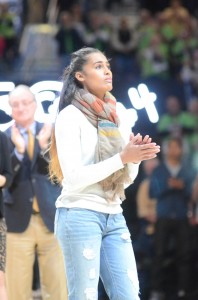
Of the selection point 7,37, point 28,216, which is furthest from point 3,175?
point 7,37

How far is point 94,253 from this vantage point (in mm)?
4984

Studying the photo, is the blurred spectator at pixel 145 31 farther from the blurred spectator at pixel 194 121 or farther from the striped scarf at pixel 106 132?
the striped scarf at pixel 106 132

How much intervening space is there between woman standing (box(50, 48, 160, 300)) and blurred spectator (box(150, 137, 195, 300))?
402 centimetres

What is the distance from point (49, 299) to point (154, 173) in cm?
286

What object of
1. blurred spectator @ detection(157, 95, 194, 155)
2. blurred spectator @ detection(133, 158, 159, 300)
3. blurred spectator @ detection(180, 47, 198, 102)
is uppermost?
blurred spectator @ detection(180, 47, 198, 102)

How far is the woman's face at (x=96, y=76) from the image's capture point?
5254mm

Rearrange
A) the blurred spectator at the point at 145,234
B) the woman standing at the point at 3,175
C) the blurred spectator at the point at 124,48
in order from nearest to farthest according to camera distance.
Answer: the woman standing at the point at 3,175 < the blurred spectator at the point at 145,234 < the blurred spectator at the point at 124,48

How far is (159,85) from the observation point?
40.9ft

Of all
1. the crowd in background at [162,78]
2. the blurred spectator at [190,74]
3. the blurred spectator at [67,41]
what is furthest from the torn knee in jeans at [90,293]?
the blurred spectator at [67,41]

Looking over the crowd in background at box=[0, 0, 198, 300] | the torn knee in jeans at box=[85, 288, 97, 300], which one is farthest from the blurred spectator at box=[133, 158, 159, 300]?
the torn knee in jeans at box=[85, 288, 97, 300]

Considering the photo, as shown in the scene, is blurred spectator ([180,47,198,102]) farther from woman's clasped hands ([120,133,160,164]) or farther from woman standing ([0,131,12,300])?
woman's clasped hands ([120,133,160,164])

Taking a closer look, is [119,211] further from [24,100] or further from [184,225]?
[184,225]

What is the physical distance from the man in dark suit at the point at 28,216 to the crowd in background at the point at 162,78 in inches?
96.2

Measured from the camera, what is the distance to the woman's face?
17.2 ft
